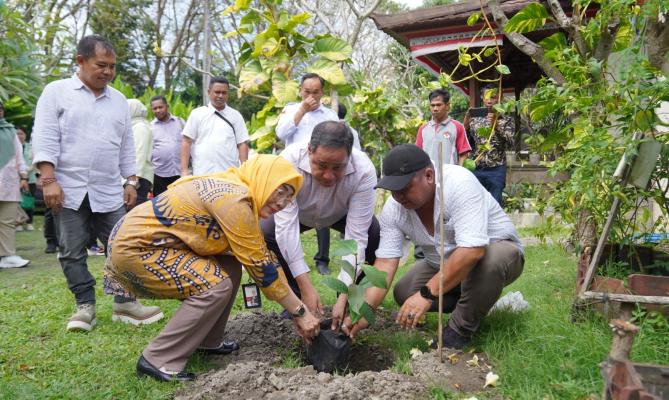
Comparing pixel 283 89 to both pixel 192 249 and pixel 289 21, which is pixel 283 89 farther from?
pixel 192 249

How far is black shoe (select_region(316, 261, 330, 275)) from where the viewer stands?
17.7 feet

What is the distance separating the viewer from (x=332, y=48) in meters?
6.86

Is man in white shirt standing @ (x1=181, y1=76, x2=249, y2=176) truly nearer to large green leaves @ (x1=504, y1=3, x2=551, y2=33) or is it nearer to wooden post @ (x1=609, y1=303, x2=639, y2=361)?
large green leaves @ (x1=504, y1=3, x2=551, y2=33)

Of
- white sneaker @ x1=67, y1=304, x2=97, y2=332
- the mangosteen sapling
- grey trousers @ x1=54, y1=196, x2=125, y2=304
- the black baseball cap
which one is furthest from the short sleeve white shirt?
the black baseball cap

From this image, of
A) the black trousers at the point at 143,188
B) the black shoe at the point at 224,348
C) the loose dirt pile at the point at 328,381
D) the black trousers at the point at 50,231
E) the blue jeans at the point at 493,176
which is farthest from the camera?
the black trousers at the point at 50,231

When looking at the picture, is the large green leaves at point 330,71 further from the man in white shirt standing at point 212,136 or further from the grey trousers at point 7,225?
the grey trousers at point 7,225

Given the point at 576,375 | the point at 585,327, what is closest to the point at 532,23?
the point at 585,327

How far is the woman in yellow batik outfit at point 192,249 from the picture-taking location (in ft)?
9.13

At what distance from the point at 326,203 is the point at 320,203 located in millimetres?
38

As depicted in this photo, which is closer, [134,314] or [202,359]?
[202,359]

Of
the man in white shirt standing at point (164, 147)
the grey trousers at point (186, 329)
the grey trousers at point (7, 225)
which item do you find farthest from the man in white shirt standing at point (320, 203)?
the grey trousers at point (7, 225)

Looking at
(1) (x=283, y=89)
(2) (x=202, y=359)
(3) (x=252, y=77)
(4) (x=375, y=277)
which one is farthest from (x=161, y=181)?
(4) (x=375, y=277)

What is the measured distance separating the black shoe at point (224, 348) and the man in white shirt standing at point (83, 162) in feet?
2.61

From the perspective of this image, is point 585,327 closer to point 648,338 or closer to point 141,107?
point 648,338
